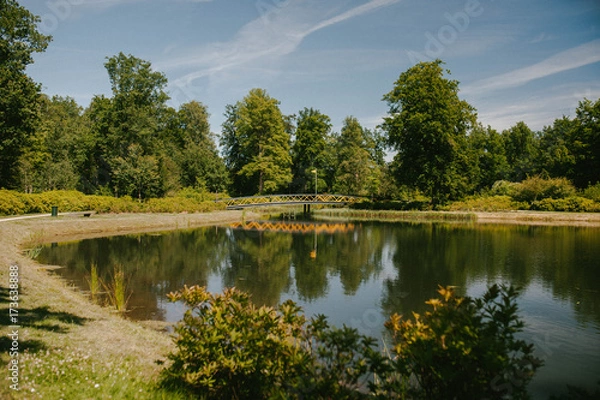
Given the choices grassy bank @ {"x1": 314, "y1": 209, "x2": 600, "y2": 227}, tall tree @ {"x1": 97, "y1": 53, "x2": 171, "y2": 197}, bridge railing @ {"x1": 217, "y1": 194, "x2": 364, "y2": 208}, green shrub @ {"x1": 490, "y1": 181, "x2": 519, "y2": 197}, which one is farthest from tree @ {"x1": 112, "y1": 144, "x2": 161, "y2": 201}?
green shrub @ {"x1": 490, "y1": 181, "x2": 519, "y2": 197}

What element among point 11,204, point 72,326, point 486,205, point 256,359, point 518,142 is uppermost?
point 518,142

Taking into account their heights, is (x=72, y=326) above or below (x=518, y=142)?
below

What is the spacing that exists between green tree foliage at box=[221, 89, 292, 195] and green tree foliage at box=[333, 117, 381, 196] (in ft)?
26.5

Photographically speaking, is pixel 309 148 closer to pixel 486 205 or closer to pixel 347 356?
pixel 486 205

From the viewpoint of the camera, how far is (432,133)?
4191cm

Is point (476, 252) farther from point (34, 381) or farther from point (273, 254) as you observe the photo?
point (34, 381)

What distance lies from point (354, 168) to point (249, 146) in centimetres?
1585

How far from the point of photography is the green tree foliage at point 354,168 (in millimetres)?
56344

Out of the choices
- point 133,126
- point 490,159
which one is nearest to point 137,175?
point 133,126

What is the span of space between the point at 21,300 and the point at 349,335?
23.8ft

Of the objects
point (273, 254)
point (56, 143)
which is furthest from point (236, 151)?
point (273, 254)

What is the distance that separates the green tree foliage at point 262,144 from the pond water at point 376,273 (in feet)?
97.4

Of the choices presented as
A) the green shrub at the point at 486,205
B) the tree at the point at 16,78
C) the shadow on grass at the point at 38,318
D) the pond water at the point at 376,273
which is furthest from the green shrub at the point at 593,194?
the tree at the point at 16,78

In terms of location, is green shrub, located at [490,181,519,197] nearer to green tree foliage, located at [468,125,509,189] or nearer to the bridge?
green tree foliage, located at [468,125,509,189]
